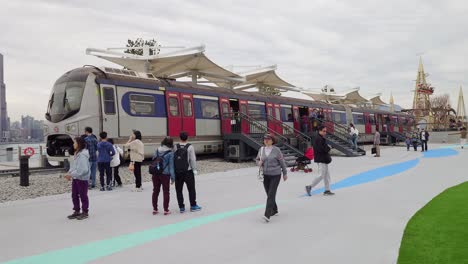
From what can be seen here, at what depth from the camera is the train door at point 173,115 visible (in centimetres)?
1577

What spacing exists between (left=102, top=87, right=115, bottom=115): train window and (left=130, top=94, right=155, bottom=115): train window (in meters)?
0.85

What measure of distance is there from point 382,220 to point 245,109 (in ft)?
46.2

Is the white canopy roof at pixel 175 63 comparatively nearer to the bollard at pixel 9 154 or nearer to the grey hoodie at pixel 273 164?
the bollard at pixel 9 154

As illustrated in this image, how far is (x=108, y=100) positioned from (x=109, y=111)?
42 cm

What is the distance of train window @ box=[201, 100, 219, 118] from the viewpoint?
1767 cm

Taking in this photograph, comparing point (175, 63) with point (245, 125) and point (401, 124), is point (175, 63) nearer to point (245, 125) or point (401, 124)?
point (245, 125)

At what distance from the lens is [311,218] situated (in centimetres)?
650

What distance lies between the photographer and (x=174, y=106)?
53.1 ft

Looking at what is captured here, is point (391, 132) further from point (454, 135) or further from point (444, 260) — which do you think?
point (444, 260)

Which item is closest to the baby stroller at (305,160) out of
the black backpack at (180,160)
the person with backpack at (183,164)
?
the person with backpack at (183,164)

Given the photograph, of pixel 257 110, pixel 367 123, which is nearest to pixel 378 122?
pixel 367 123

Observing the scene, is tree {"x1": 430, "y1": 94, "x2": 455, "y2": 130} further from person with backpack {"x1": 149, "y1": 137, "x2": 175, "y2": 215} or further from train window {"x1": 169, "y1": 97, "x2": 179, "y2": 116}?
person with backpack {"x1": 149, "y1": 137, "x2": 175, "y2": 215}


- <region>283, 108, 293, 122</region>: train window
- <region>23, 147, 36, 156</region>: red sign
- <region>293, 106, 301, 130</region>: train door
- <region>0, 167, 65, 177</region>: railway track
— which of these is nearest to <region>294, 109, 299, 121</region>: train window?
<region>293, 106, 301, 130</region>: train door

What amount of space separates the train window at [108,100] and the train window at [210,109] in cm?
492
